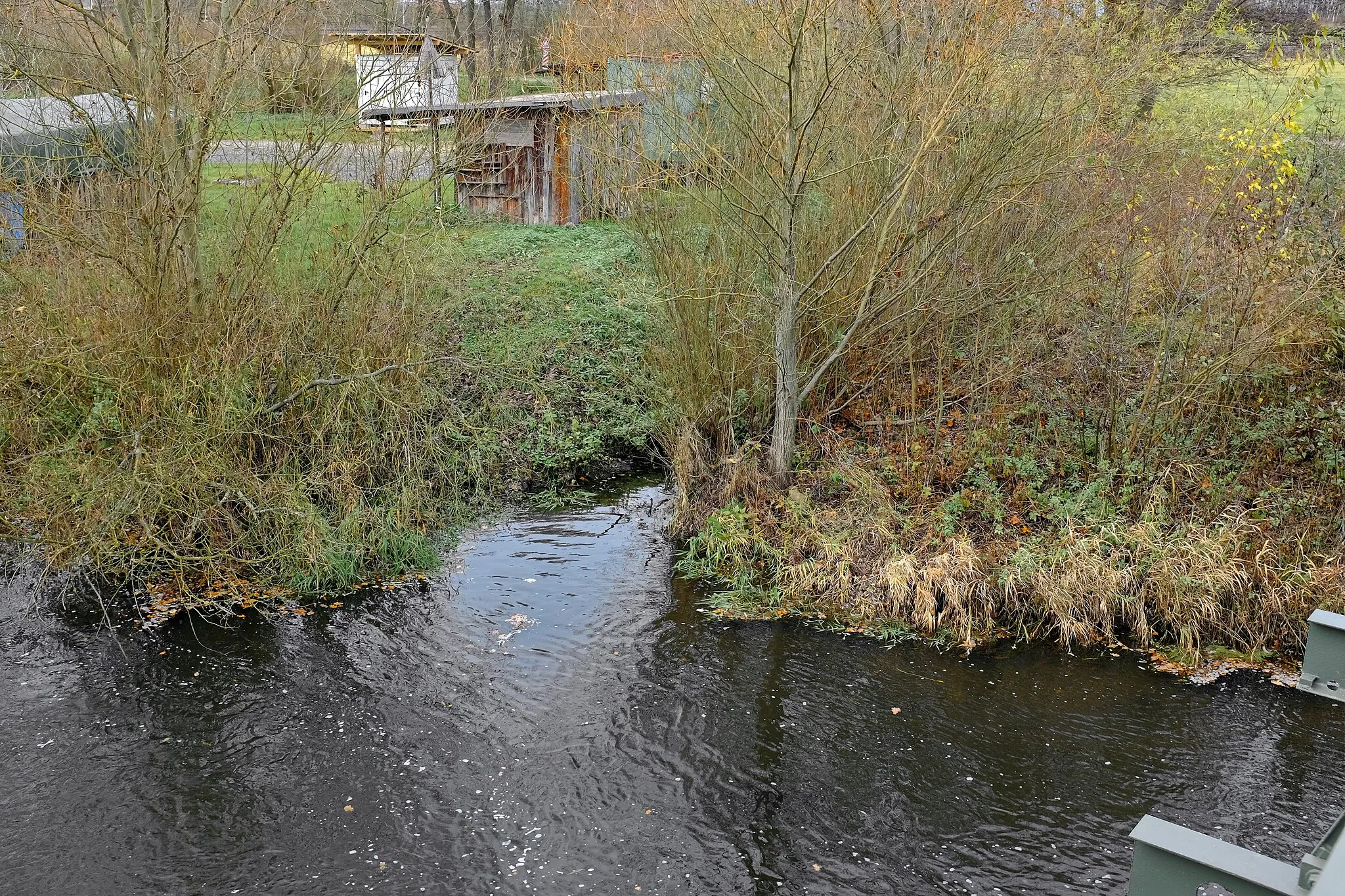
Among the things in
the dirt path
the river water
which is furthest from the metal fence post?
the dirt path

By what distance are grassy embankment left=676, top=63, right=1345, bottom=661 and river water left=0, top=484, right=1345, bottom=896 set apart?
25.2 inches

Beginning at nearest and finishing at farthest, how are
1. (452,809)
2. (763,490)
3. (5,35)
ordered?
1. (452,809)
2. (5,35)
3. (763,490)

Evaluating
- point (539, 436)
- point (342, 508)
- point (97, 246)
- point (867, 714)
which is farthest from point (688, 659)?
point (97, 246)

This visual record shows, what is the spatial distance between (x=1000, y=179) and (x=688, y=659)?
5384mm

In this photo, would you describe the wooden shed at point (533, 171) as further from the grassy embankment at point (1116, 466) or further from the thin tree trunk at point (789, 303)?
the grassy embankment at point (1116, 466)

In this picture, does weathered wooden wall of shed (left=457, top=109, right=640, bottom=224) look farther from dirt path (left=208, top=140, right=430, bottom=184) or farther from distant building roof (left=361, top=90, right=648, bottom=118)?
dirt path (left=208, top=140, right=430, bottom=184)

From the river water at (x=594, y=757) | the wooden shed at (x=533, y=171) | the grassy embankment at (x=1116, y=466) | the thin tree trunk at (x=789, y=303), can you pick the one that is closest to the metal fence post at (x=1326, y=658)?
the river water at (x=594, y=757)

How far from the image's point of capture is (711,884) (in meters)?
5.60

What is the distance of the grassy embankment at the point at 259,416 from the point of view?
8.33m

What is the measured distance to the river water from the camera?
5.70 meters

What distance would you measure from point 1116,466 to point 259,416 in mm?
8052

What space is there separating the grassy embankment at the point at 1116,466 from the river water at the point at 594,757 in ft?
2.10

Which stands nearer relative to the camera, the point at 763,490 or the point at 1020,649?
the point at 1020,649

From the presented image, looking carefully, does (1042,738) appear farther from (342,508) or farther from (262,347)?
(262,347)
